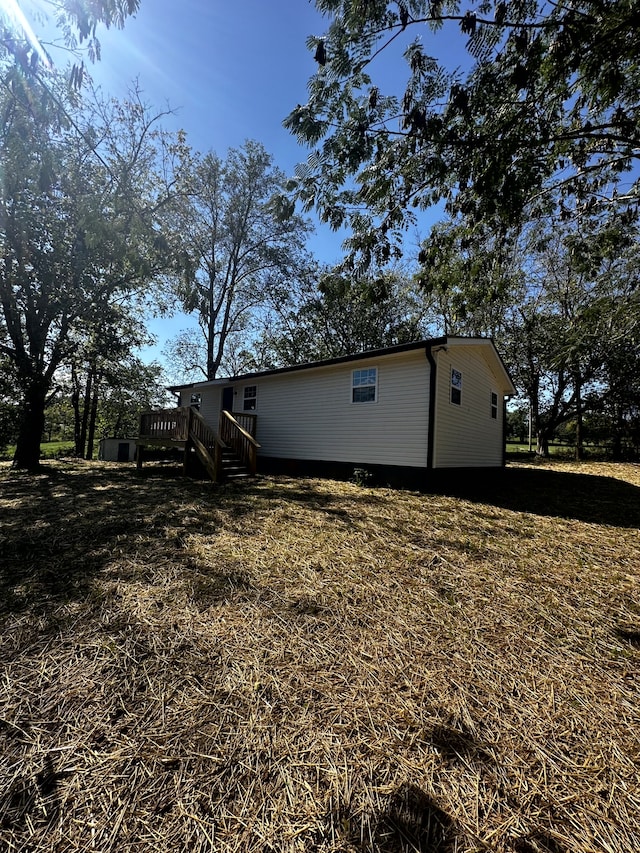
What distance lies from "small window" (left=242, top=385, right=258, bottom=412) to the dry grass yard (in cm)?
887

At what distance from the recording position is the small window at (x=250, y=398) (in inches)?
493

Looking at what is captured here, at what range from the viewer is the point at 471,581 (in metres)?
3.15

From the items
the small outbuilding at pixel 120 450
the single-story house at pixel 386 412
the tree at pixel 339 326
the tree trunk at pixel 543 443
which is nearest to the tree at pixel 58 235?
the single-story house at pixel 386 412

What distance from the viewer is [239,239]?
704 inches

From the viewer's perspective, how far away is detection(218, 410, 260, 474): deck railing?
9.16 meters

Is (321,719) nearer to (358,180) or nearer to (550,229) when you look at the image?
(358,180)

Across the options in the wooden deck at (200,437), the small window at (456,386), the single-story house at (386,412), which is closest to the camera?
the single-story house at (386,412)

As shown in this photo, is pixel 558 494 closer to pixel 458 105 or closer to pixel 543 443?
pixel 458 105

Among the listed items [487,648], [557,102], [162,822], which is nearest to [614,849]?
[487,648]

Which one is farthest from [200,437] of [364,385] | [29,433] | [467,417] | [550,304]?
[550,304]

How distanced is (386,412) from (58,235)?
27.7 ft

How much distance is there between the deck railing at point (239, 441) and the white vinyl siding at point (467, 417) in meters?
4.44

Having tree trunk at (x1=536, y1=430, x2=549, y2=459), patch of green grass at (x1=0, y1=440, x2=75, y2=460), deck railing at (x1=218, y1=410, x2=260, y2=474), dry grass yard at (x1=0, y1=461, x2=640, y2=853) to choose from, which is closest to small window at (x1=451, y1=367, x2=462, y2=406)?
deck railing at (x1=218, y1=410, x2=260, y2=474)

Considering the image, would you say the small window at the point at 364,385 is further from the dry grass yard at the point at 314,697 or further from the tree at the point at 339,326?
the tree at the point at 339,326
